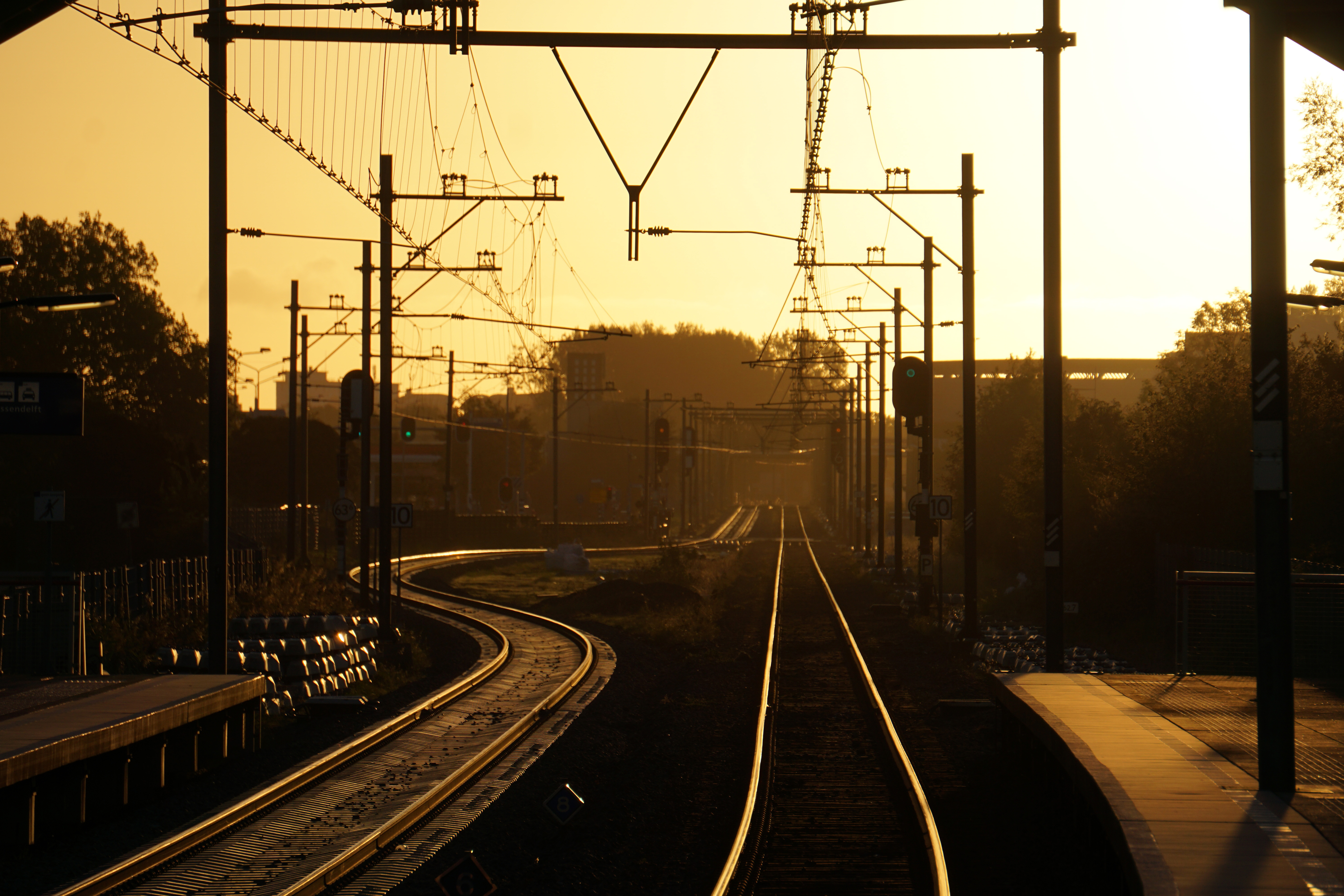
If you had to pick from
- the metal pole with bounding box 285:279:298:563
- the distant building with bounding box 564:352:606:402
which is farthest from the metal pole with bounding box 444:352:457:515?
the distant building with bounding box 564:352:606:402

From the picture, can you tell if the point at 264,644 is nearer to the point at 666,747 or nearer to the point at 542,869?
the point at 666,747

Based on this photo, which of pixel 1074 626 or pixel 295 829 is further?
pixel 1074 626

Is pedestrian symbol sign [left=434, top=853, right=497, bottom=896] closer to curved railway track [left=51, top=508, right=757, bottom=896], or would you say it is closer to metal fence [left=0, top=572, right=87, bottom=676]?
curved railway track [left=51, top=508, right=757, bottom=896]

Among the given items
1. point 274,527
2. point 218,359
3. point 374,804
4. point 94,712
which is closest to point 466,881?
point 374,804

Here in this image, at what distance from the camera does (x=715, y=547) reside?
232ft

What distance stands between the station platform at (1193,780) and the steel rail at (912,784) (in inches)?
44.3

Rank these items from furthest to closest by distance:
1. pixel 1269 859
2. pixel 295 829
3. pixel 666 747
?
pixel 666 747
pixel 295 829
pixel 1269 859

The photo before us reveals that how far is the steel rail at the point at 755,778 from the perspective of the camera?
9.12m

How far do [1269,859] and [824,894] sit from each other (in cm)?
283

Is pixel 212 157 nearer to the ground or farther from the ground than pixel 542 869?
farther from the ground

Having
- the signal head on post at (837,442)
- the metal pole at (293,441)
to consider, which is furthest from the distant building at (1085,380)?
the metal pole at (293,441)

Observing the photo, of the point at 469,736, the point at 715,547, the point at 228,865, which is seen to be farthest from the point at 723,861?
the point at 715,547

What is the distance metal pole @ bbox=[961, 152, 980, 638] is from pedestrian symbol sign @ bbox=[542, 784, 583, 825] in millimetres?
15135

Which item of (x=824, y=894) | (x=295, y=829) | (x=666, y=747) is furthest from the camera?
(x=666, y=747)
